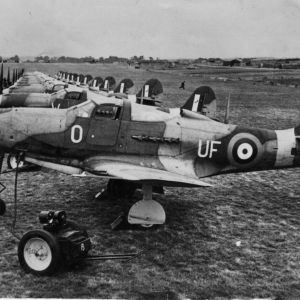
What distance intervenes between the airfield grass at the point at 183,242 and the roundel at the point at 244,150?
123 cm

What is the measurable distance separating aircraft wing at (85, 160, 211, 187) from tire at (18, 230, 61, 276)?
→ 181 centimetres

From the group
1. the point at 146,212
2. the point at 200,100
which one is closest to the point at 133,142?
the point at 146,212

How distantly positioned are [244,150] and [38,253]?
4.73 metres

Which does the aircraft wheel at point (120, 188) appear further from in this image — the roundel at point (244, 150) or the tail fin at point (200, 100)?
the tail fin at point (200, 100)

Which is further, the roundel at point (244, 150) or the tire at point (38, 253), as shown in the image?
the roundel at point (244, 150)

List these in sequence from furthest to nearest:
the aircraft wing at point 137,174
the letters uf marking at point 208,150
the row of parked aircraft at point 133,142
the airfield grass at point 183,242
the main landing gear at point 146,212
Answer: the letters uf marking at point 208,150, the row of parked aircraft at point 133,142, the main landing gear at point 146,212, the aircraft wing at point 137,174, the airfield grass at point 183,242

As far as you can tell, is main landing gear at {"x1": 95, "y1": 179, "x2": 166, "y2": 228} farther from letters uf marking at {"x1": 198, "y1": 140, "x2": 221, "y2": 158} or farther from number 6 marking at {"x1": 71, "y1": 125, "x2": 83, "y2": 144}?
number 6 marking at {"x1": 71, "y1": 125, "x2": 83, "y2": 144}

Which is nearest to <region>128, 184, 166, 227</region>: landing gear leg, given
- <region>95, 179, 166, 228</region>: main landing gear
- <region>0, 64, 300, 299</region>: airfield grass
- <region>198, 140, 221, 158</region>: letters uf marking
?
<region>95, 179, 166, 228</region>: main landing gear

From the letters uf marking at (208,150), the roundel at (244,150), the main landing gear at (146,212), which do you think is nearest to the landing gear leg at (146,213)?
the main landing gear at (146,212)

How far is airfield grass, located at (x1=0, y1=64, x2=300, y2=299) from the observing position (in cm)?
597

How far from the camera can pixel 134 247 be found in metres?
7.40

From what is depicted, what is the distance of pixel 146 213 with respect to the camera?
8039 millimetres

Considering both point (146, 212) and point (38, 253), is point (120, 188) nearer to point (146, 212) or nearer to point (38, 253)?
point (146, 212)

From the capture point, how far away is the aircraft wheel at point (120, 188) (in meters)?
10.0
